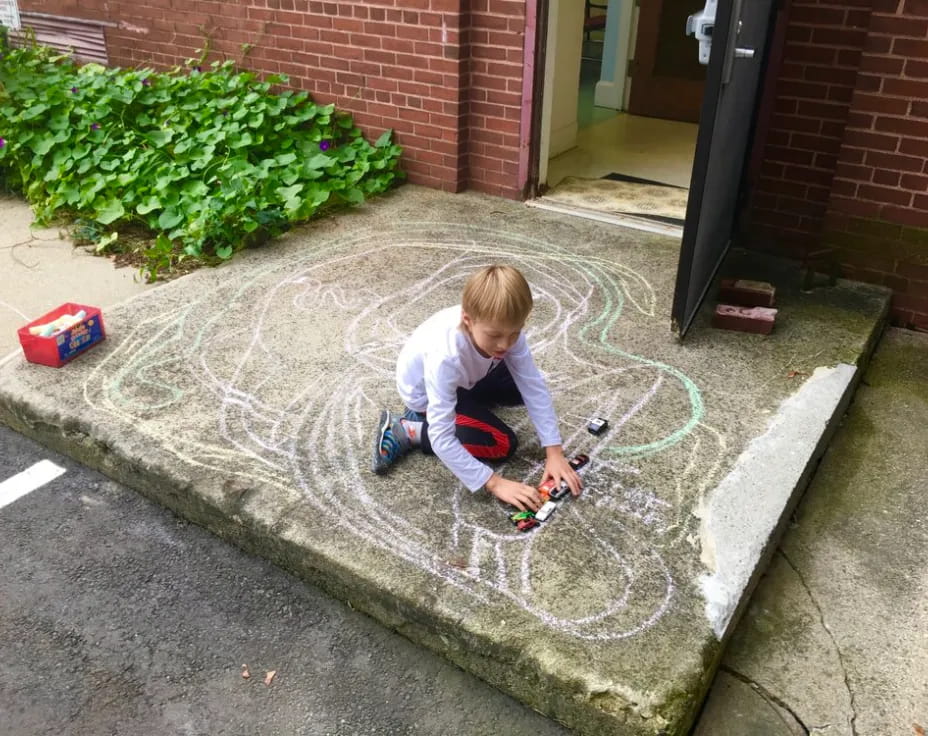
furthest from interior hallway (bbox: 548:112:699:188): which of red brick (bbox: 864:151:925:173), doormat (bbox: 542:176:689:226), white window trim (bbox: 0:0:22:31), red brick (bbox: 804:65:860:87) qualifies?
white window trim (bbox: 0:0:22:31)

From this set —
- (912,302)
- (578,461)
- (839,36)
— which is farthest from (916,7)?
(578,461)

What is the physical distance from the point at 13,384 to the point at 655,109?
577 centimetres

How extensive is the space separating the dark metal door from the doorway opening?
0.78 m

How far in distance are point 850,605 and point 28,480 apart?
110 inches

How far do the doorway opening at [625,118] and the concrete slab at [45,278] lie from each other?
2.48 metres

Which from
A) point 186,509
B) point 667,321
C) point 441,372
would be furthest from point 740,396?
point 186,509

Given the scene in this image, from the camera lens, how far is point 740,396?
291cm

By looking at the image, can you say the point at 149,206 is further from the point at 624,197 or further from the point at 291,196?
the point at 624,197

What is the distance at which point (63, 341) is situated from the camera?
3121 millimetres

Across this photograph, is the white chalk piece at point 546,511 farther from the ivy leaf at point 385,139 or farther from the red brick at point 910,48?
the ivy leaf at point 385,139

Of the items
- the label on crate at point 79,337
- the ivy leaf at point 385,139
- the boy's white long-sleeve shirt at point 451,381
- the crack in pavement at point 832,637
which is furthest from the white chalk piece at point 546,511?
the ivy leaf at point 385,139

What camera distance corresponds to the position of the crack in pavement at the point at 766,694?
1.96m

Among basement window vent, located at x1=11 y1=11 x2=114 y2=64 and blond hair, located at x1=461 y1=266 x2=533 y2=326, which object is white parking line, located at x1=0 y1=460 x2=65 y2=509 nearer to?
blond hair, located at x1=461 y1=266 x2=533 y2=326

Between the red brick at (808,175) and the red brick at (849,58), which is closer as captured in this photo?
the red brick at (849,58)
